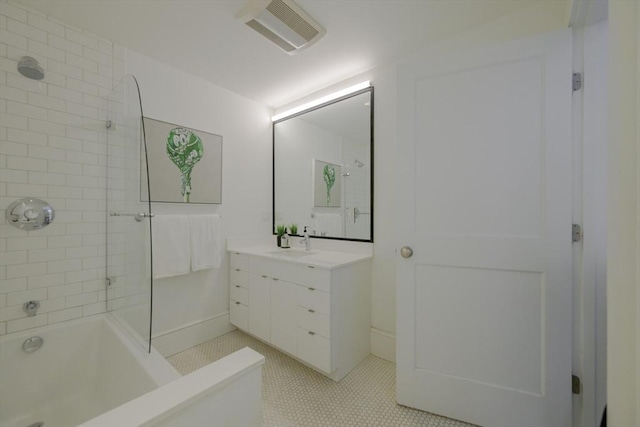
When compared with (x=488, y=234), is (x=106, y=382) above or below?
below

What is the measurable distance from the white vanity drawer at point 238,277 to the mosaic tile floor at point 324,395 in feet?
1.81

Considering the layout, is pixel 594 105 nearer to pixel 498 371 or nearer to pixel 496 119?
pixel 496 119

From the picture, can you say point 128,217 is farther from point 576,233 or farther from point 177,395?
point 576,233

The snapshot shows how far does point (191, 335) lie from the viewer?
7.25 feet

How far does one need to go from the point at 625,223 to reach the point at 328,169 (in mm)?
2057

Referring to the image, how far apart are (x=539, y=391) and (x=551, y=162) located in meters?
1.16

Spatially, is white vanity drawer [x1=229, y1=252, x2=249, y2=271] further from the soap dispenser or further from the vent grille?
the vent grille

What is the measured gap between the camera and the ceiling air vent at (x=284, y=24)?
1.46m

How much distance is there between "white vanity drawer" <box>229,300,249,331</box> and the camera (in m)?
2.27

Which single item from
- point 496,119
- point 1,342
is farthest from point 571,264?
point 1,342

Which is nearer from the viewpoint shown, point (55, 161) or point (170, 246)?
point (55, 161)

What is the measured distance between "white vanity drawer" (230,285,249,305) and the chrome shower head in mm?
1993

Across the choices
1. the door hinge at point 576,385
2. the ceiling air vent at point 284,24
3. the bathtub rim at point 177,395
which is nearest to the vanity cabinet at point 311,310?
the bathtub rim at point 177,395

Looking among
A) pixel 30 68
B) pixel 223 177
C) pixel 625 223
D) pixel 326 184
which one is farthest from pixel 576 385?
pixel 30 68
